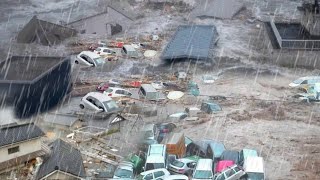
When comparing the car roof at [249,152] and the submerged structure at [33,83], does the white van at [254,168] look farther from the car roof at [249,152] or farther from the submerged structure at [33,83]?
the submerged structure at [33,83]

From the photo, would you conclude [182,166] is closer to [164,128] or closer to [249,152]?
[249,152]

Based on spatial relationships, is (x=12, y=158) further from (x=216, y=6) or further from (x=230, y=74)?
(x=216, y=6)

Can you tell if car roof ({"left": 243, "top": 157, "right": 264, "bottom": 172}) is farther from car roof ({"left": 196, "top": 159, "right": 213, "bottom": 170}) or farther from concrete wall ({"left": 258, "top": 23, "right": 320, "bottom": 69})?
concrete wall ({"left": 258, "top": 23, "right": 320, "bottom": 69})

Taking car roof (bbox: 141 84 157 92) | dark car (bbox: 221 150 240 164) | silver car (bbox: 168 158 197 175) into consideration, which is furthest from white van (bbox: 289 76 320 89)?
silver car (bbox: 168 158 197 175)

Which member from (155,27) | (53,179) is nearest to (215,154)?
(53,179)

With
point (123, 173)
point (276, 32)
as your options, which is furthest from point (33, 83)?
point (276, 32)

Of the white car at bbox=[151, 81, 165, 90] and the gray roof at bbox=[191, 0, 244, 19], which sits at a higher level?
the gray roof at bbox=[191, 0, 244, 19]

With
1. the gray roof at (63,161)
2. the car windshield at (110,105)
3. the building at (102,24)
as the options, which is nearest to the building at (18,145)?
the gray roof at (63,161)
